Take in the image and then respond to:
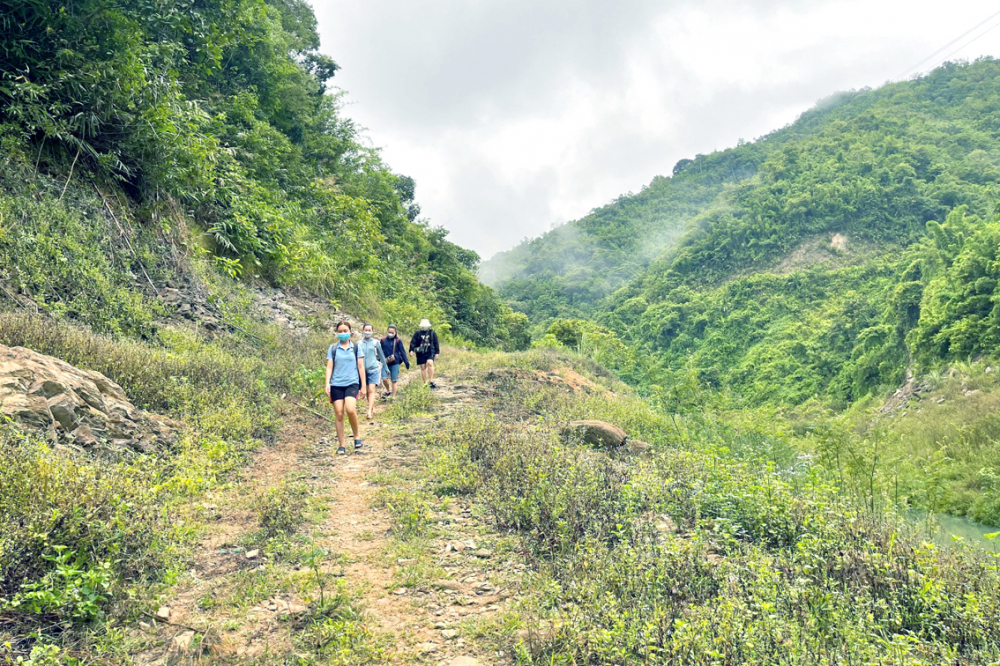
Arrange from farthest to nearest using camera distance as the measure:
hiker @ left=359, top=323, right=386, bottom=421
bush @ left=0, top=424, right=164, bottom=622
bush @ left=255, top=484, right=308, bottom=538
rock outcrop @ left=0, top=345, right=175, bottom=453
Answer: hiker @ left=359, top=323, right=386, bottom=421, bush @ left=255, top=484, right=308, bottom=538, rock outcrop @ left=0, top=345, right=175, bottom=453, bush @ left=0, top=424, right=164, bottom=622

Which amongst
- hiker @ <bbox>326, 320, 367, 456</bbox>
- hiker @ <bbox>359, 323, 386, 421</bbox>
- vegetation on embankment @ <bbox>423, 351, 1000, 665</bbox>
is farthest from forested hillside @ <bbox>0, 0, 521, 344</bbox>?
vegetation on embankment @ <bbox>423, 351, 1000, 665</bbox>

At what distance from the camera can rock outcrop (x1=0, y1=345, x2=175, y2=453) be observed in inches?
163

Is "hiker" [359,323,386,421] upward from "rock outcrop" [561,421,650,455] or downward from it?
upward

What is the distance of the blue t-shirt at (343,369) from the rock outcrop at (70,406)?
6.91ft

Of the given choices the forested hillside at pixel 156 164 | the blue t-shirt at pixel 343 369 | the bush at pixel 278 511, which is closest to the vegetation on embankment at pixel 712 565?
the bush at pixel 278 511

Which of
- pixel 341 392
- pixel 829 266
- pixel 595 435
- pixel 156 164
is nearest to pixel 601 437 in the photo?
pixel 595 435

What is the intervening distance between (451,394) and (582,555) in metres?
6.87

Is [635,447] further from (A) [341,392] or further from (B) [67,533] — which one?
(B) [67,533]

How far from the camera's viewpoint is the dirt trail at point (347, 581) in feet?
10.00

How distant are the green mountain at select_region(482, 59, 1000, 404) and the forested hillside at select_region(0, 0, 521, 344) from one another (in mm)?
10028

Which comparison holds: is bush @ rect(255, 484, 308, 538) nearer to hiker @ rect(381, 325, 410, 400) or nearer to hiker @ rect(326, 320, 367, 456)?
hiker @ rect(326, 320, 367, 456)

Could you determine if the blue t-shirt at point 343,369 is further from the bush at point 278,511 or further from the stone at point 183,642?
the stone at point 183,642

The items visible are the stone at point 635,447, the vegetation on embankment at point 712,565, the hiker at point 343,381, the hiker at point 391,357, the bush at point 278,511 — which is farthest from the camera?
the hiker at point 391,357

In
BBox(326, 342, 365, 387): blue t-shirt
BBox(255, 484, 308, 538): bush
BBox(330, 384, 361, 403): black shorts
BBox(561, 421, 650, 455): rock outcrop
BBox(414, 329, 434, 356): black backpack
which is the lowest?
BBox(561, 421, 650, 455): rock outcrop
